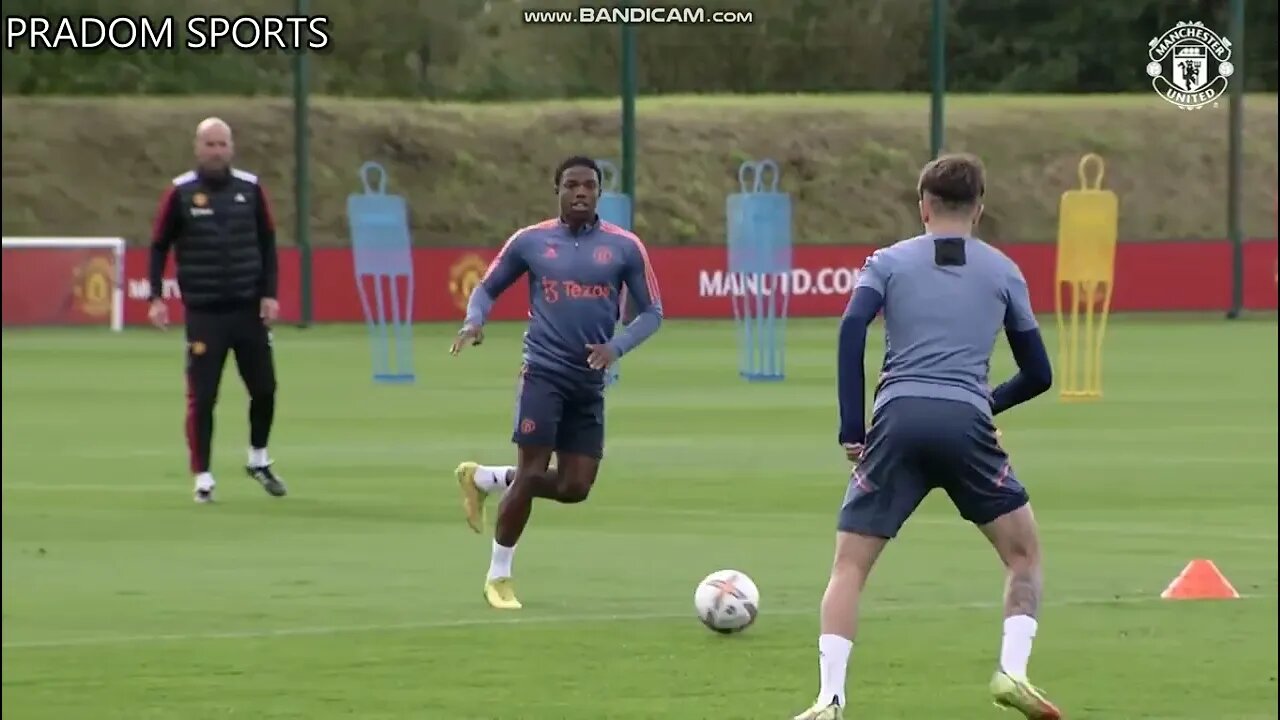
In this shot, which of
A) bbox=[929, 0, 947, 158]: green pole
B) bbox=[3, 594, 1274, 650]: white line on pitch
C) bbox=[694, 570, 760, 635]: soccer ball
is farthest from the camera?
bbox=[929, 0, 947, 158]: green pole

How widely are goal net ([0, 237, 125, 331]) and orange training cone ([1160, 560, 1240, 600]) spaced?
1199 inches

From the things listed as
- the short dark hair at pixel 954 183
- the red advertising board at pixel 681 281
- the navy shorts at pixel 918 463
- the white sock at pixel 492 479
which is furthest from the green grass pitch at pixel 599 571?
the red advertising board at pixel 681 281

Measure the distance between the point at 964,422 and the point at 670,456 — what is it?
Answer: 11819mm

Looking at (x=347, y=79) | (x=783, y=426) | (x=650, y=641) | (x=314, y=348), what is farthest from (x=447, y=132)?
(x=650, y=641)

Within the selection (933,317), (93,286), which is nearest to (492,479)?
(933,317)

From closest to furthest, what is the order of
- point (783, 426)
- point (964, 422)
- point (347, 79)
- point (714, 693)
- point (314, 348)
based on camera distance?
point (964, 422) → point (714, 693) → point (783, 426) → point (314, 348) → point (347, 79)

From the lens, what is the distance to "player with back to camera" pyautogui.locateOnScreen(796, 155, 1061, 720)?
356 inches

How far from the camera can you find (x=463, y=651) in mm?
11234

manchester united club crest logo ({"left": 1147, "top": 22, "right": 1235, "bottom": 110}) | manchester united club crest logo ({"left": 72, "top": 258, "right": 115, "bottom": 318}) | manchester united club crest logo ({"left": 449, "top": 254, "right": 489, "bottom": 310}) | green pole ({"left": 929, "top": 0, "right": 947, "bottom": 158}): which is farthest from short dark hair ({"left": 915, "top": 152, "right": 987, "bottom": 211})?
green pole ({"left": 929, "top": 0, "right": 947, "bottom": 158})

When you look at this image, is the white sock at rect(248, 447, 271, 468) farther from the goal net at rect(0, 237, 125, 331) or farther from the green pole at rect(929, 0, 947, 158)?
the green pole at rect(929, 0, 947, 158)

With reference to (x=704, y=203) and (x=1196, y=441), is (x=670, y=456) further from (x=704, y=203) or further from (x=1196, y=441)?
(x=704, y=203)

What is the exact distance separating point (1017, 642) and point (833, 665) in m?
0.68

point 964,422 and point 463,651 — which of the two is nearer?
point 964,422

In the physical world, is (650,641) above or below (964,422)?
below
